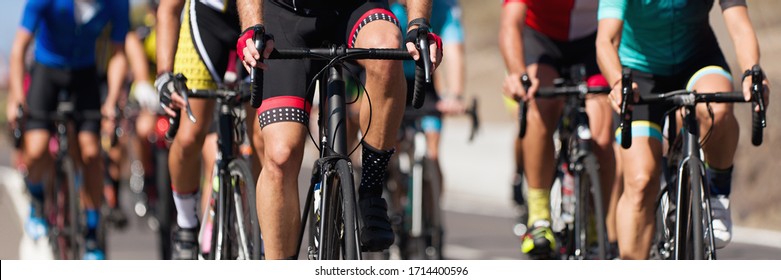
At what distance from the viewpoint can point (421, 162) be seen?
10797 millimetres

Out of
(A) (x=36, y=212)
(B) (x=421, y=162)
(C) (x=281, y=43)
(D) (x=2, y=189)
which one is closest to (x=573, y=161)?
(B) (x=421, y=162)

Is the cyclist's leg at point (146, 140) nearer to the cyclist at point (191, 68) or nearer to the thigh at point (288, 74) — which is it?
the cyclist at point (191, 68)

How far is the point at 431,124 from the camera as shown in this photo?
11.2m

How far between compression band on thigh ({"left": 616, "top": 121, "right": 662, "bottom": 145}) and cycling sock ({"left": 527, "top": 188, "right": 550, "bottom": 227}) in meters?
1.70

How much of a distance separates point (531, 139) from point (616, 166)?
1.94 feet

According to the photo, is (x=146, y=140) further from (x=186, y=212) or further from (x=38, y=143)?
(x=186, y=212)

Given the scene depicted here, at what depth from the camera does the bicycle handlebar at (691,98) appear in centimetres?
665

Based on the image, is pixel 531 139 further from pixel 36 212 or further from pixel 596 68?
pixel 36 212

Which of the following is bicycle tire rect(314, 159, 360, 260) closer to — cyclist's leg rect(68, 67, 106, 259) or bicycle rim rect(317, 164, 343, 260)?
bicycle rim rect(317, 164, 343, 260)

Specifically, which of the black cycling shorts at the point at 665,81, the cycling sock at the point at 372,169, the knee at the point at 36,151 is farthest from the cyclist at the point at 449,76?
the cycling sock at the point at 372,169

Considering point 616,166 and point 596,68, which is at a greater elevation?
point 596,68

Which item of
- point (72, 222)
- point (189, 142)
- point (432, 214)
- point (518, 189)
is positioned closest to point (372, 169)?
point (189, 142)

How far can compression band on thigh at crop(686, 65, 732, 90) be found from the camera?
291 inches

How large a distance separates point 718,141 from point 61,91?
5621mm
